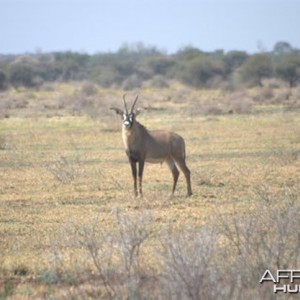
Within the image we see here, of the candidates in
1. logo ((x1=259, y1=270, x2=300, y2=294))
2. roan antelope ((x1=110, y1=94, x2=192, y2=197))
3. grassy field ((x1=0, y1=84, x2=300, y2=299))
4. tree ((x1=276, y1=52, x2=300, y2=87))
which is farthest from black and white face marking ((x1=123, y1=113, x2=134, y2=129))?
tree ((x1=276, y1=52, x2=300, y2=87))

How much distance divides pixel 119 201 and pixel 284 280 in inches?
282

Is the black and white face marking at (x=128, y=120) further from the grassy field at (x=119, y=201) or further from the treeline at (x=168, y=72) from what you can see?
the treeline at (x=168, y=72)

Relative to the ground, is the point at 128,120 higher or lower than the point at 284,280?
higher

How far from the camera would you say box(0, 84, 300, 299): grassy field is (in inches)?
352

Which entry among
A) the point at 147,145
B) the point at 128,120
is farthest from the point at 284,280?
the point at 128,120

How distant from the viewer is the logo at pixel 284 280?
8289 millimetres

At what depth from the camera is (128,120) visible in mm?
16656

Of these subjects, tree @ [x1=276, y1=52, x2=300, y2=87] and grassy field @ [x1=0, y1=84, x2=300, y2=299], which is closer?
grassy field @ [x1=0, y1=84, x2=300, y2=299]

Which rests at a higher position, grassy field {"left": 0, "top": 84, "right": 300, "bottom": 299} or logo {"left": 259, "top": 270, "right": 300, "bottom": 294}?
logo {"left": 259, "top": 270, "right": 300, "bottom": 294}

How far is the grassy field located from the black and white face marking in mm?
1409

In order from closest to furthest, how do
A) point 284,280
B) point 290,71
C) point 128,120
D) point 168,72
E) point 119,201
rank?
point 284,280 < point 119,201 < point 128,120 < point 290,71 < point 168,72

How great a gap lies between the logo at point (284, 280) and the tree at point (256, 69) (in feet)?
227

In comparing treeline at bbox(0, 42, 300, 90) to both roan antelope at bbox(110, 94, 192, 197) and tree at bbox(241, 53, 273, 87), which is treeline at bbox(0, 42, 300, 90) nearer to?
tree at bbox(241, 53, 273, 87)

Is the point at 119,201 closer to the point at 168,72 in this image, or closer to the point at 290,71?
the point at 290,71
